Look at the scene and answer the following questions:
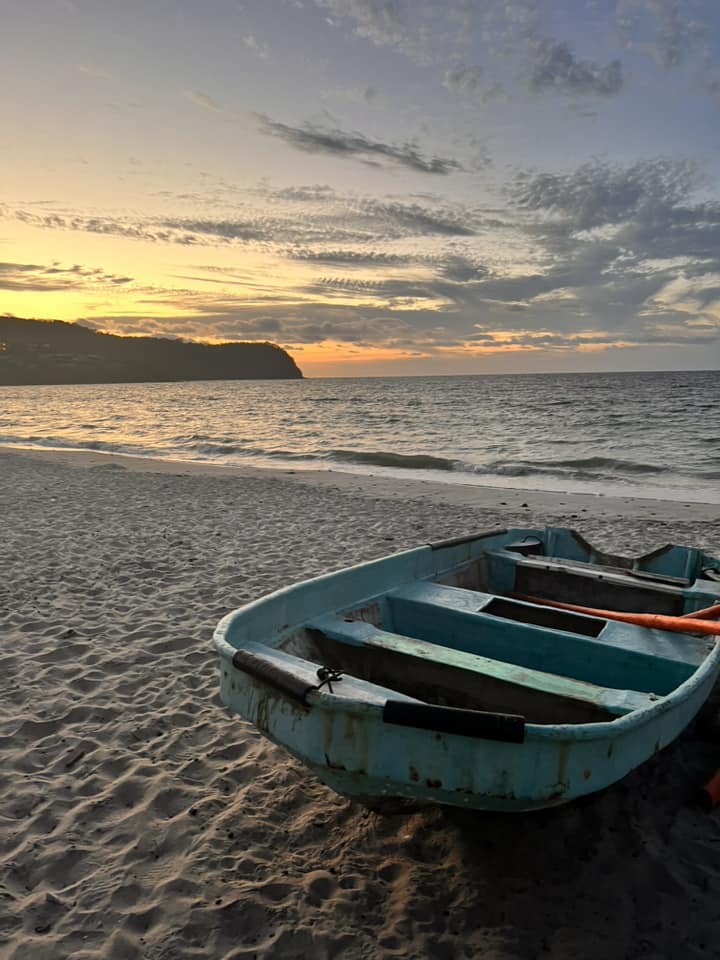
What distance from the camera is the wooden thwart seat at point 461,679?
329 centimetres

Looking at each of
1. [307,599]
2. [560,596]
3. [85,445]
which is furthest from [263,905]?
[85,445]

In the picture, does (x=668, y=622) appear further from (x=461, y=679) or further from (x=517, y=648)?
(x=461, y=679)

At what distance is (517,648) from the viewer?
4312mm

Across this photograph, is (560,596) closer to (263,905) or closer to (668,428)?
(263,905)

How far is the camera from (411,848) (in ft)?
11.6

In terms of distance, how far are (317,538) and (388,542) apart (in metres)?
1.20

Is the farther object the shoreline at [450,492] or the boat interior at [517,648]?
the shoreline at [450,492]

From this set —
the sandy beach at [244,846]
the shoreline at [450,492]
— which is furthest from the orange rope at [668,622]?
the shoreline at [450,492]

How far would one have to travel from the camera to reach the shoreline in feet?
48.3

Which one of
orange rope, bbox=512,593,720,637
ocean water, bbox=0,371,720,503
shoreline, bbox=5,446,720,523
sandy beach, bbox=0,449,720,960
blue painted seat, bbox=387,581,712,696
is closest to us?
A: sandy beach, bbox=0,449,720,960

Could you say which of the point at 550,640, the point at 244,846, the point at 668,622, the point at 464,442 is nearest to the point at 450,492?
the point at 668,622

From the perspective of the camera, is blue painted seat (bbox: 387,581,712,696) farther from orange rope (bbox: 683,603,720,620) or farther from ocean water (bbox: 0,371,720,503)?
ocean water (bbox: 0,371,720,503)

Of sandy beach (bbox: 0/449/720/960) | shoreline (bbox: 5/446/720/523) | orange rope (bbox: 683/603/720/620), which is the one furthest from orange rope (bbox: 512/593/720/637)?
shoreline (bbox: 5/446/720/523)

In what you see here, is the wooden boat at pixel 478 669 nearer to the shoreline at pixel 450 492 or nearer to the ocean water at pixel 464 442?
the shoreline at pixel 450 492
